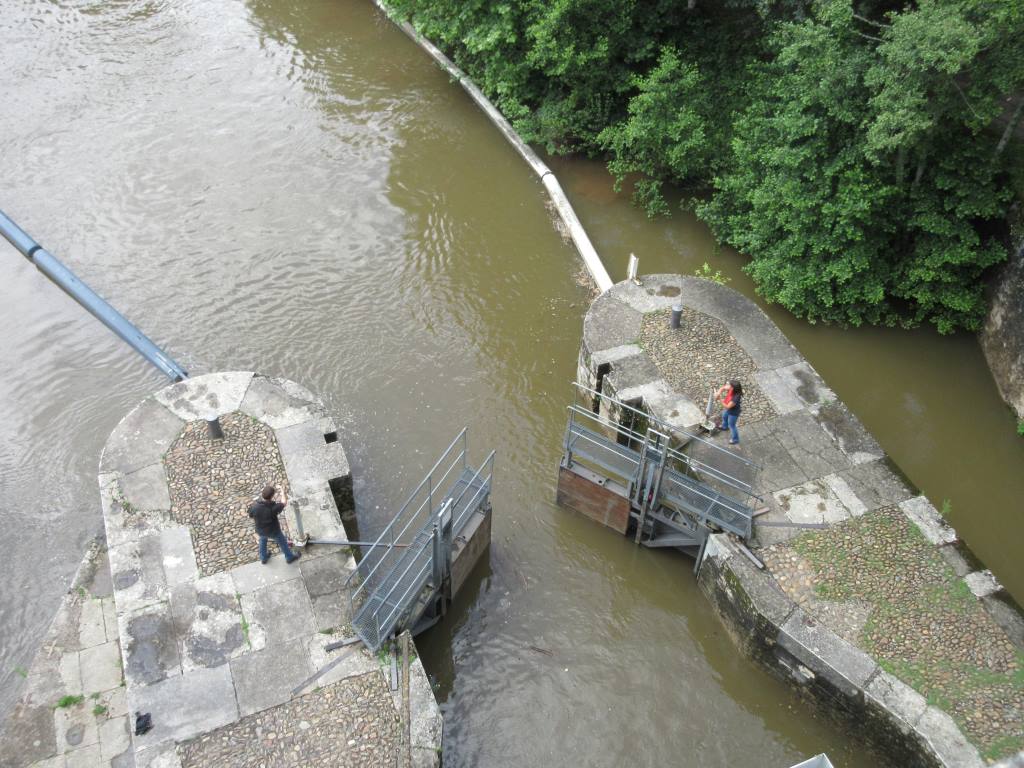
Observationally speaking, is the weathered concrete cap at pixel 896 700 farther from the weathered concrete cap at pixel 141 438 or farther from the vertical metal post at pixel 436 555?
the weathered concrete cap at pixel 141 438

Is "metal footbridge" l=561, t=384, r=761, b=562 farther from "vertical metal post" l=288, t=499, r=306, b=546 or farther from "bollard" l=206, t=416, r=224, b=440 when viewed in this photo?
"bollard" l=206, t=416, r=224, b=440

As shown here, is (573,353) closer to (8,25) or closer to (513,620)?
(513,620)

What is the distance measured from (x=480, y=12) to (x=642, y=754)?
16.0 meters

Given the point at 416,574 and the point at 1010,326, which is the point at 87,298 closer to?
the point at 416,574

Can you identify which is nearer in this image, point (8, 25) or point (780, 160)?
point (780, 160)

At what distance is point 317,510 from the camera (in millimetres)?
11398

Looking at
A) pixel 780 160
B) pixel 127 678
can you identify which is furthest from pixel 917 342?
pixel 127 678

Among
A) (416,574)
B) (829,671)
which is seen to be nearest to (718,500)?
(829,671)

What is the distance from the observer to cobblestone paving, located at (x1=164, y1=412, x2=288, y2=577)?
36.3 ft

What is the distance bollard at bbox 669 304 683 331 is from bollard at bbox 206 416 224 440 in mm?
7501

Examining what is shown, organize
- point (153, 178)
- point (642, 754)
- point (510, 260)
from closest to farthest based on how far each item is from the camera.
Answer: point (642, 754), point (510, 260), point (153, 178)

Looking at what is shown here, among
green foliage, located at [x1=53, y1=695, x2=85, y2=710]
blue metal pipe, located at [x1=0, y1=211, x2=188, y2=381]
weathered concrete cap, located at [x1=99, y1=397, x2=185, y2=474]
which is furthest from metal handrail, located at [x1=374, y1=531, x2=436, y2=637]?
blue metal pipe, located at [x1=0, y1=211, x2=188, y2=381]

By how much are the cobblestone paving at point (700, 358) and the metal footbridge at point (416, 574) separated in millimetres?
3763

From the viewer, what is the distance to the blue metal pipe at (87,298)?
1452 cm
